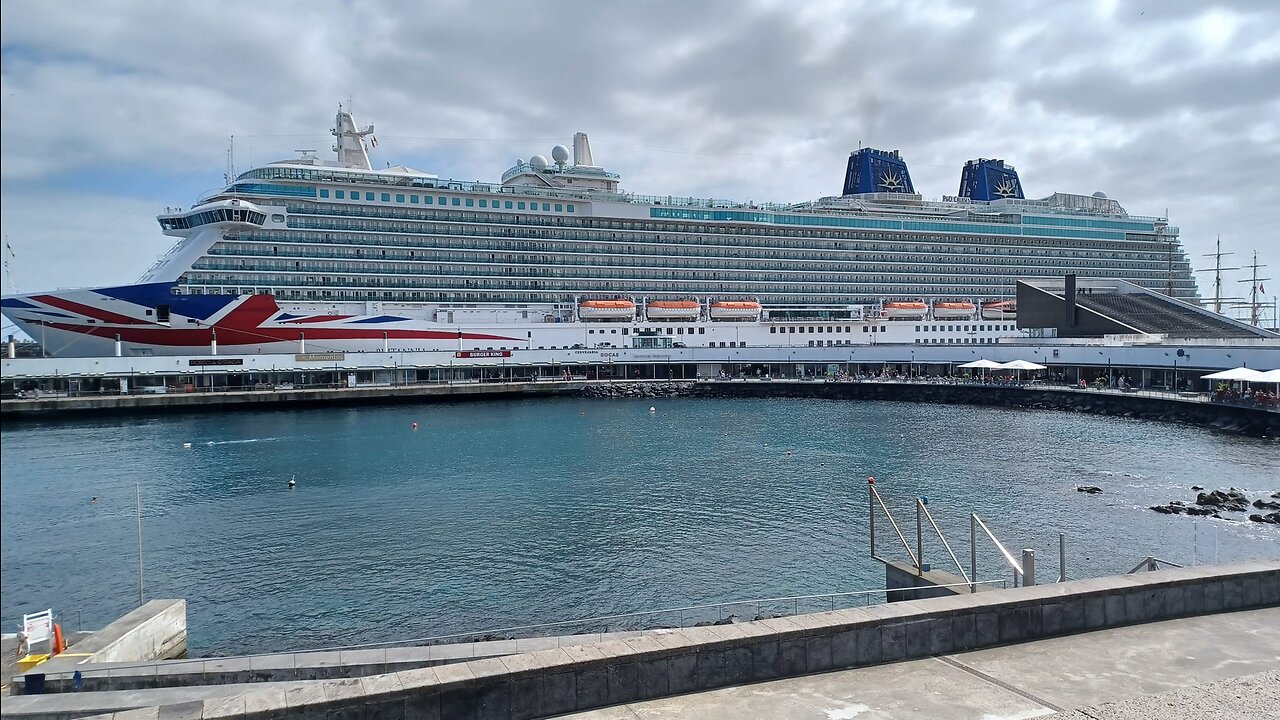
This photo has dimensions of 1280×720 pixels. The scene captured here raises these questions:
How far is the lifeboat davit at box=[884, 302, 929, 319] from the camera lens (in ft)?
225

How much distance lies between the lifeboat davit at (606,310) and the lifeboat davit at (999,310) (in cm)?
3337

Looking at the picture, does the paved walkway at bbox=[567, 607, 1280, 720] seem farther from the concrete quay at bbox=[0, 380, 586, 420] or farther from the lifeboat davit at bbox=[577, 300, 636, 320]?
the lifeboat davit at bbox=[577, 300, 636, 320]

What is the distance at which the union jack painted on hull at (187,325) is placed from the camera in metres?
45.3

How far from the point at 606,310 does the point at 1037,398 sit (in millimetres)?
29426

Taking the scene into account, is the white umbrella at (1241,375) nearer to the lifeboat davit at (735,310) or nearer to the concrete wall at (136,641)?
the lifeboat davit at (735,310)

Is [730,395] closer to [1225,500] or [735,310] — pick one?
[735,310]

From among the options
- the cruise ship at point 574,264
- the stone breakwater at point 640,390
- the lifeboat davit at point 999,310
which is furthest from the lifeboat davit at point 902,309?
the stone breakwater at point 640,390

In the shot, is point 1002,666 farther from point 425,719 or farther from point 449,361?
point 449,361

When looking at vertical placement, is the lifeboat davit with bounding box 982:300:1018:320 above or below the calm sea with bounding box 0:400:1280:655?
above

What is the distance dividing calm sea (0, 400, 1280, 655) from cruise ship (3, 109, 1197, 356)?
11.3m

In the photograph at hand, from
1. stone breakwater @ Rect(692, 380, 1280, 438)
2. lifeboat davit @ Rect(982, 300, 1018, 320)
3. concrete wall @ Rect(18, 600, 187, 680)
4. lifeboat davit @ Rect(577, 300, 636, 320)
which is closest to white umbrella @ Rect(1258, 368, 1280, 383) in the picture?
stone breakwater @ Rect(692, 380, 1280, 438)

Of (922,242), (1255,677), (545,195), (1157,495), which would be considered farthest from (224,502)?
(922,242)

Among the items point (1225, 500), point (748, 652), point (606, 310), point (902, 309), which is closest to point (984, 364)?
point (902, 309)

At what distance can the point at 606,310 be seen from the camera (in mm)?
59562
